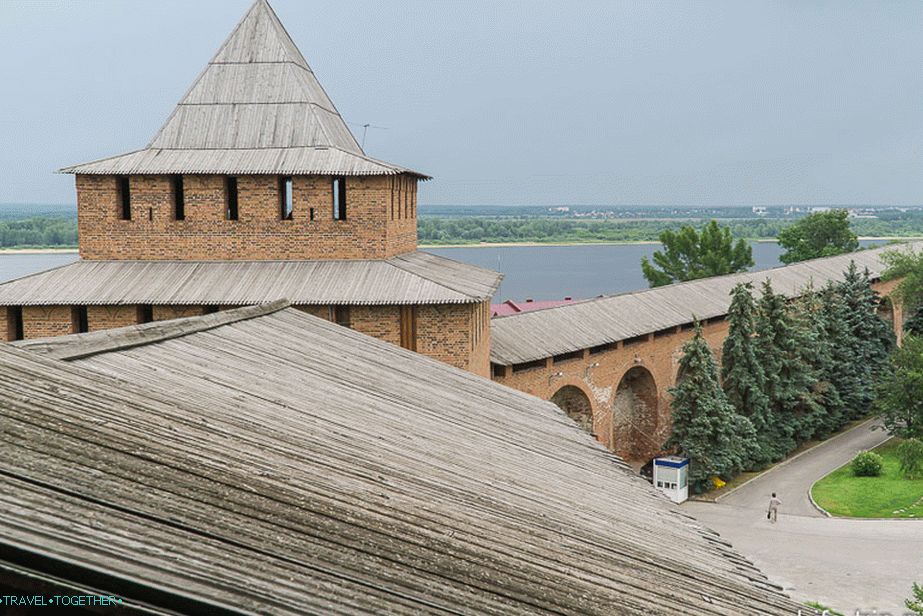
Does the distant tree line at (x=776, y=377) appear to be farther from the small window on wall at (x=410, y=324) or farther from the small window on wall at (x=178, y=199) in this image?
the small window on wall at (x=178, y=199)

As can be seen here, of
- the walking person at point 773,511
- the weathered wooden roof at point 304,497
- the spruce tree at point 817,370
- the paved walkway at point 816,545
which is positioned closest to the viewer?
the weathered wooden roof at point 304,497

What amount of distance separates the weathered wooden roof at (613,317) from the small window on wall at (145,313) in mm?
5485

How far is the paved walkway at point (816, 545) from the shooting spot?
13.8 metres

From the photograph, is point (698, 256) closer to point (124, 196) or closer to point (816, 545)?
point (816, 545)

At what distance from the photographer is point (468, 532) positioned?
12.9 ft

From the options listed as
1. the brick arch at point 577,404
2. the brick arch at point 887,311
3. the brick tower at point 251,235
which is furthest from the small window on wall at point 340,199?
the brick arch at point 887,311

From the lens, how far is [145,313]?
13664 millimetres

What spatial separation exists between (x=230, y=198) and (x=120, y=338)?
10.0 metres

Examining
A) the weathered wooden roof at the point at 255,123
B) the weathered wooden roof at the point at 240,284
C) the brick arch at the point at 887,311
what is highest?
the weathered wooden roof at the point at 255,123

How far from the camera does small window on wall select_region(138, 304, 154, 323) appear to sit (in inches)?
535

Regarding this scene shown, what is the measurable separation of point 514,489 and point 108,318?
10.0 m

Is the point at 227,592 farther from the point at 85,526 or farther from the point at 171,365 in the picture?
the point at 171,365

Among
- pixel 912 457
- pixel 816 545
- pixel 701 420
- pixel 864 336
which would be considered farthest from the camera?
pixel 864 336

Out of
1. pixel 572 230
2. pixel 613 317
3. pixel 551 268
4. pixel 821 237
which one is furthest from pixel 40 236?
pixel 572 230
